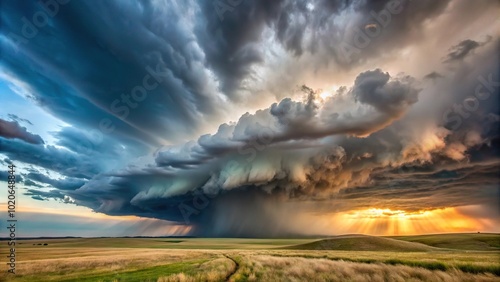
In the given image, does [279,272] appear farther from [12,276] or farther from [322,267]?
[12,276]

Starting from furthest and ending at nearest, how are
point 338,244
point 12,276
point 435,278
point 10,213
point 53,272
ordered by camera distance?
point 338,244 → point 53,272 → point 12,276 → point 10,213 → point 435,278

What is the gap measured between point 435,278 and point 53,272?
39.2m

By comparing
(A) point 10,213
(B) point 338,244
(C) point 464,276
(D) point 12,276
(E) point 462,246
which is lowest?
(E) point 462,246

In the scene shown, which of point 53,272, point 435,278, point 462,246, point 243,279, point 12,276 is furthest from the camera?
point 462,246

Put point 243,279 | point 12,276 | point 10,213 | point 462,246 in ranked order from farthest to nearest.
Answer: point 462,246, point 12,276, point 10,213, point 243,279

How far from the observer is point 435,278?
2075 cm

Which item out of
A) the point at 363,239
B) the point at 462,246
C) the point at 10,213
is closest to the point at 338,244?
the point at 363,239

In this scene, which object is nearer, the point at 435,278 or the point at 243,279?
the point at 435,278

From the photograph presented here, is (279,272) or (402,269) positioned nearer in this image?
(402,269)

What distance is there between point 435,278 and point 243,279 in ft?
46.6

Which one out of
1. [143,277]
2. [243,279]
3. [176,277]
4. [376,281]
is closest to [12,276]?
[143,277]

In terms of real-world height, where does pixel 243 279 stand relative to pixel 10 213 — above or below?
below

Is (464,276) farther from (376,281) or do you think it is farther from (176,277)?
(176,277)

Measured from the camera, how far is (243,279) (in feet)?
79.9
